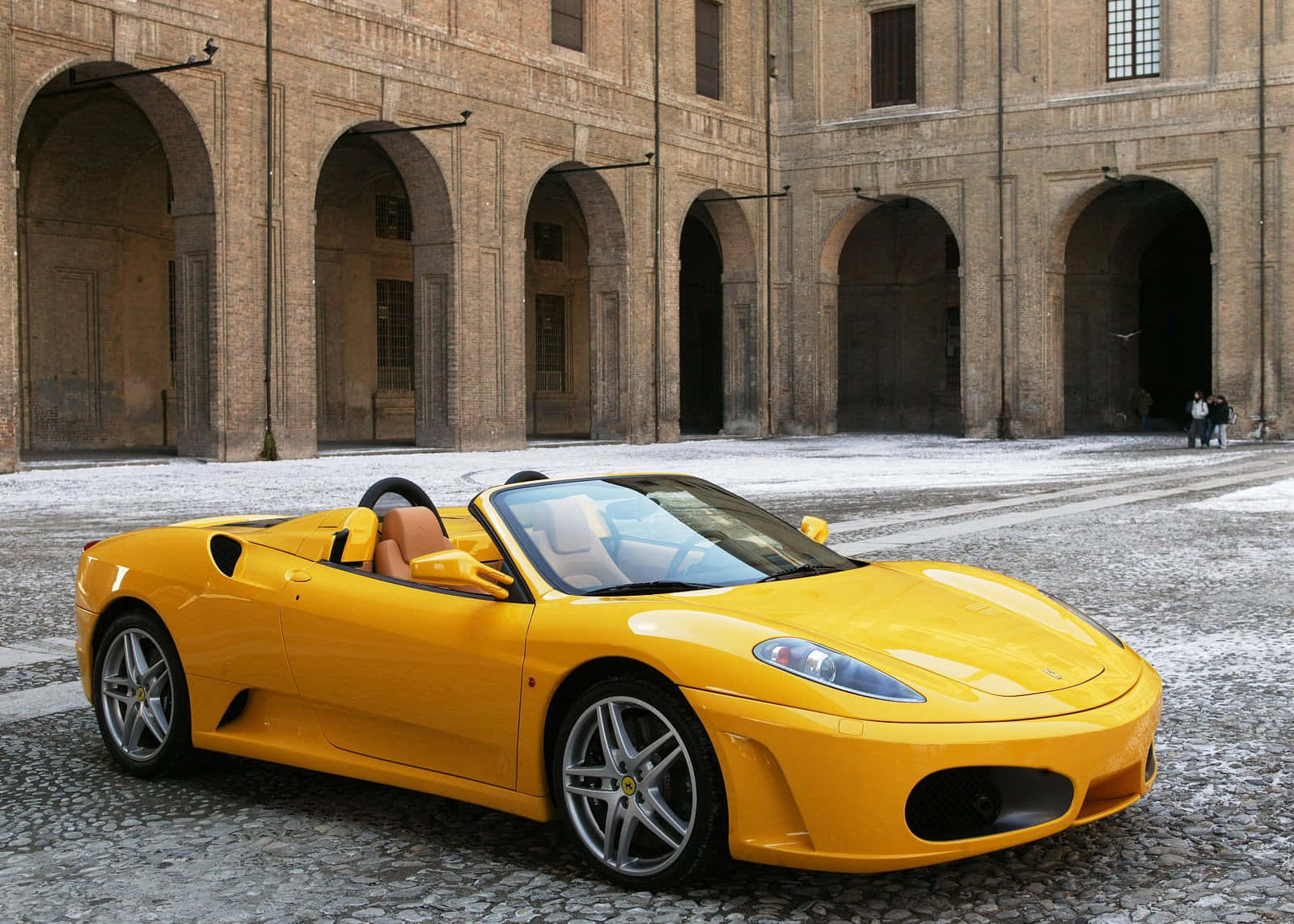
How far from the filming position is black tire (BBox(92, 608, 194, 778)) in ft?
15.9

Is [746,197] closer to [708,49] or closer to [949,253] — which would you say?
[708,49]

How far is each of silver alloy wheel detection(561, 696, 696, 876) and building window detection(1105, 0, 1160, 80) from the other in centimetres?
3388

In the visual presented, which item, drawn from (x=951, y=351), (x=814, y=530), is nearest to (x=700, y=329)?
(x=951, y=351)

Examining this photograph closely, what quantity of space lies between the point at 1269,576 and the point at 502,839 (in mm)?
7034

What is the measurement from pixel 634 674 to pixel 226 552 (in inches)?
71.9

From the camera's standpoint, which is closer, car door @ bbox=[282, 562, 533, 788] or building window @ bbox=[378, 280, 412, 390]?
car door @ bbox=[282, 562, 533, 788]

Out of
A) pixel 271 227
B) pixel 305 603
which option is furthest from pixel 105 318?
pixel 305 603

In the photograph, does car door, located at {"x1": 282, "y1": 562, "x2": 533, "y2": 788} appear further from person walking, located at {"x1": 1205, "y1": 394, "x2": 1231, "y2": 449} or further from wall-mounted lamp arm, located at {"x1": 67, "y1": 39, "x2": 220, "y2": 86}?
person walking, located at {"x1": 1205, "y1": 394, "x2": 1231, "y2": 449}

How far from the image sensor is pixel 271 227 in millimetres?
24953

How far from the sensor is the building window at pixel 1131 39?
3409 cm

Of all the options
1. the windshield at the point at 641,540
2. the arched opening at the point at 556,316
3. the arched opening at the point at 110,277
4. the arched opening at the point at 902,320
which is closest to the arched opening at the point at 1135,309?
the arched opening at the point at 902,320

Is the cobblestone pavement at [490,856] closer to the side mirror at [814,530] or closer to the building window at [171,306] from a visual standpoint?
the side mirror at [814,530]

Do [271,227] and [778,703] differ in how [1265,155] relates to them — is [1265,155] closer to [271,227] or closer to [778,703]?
[271,227]

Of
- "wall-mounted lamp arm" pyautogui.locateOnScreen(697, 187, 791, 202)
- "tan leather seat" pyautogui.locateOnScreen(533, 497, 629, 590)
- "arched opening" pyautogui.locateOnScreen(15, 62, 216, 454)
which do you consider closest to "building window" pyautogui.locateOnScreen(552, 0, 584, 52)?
"wall-mounted lamp arm" pyautogui.locateOnScreen(697, 187, 791, 202)
